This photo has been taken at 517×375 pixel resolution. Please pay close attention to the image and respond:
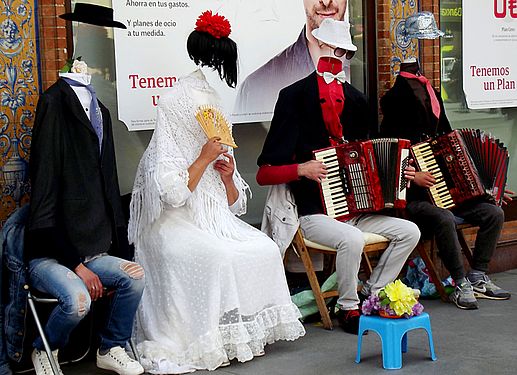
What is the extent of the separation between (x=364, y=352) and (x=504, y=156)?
203 centimetres

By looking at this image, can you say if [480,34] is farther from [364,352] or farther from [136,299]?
[136,299]

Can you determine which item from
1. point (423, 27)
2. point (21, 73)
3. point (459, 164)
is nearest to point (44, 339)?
point (21, 73)

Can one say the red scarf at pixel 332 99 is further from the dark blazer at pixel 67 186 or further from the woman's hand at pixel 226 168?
the dark blazer at pixel 67 186

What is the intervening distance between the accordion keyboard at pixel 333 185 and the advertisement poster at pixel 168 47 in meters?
0.76

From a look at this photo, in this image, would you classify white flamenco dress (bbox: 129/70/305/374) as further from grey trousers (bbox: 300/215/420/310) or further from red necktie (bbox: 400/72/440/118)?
red necktie (bbox: 400/72/440/118)

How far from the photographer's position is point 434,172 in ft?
21.7

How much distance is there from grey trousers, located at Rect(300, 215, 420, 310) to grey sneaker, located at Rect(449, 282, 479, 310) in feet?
1.94

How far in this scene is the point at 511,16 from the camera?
8.01 metres

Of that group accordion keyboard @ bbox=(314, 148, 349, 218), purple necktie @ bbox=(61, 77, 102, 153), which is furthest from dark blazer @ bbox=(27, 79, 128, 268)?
accordion keyboard @ bbox=(314, 148, 349, 218)

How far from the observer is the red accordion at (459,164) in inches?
259

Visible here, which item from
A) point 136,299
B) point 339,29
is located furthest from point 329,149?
point 136,299

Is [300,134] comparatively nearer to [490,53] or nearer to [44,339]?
[44,339]

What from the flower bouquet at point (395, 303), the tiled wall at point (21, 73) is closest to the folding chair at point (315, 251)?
the flower bouquet at point (395, 303)

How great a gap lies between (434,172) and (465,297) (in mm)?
837
